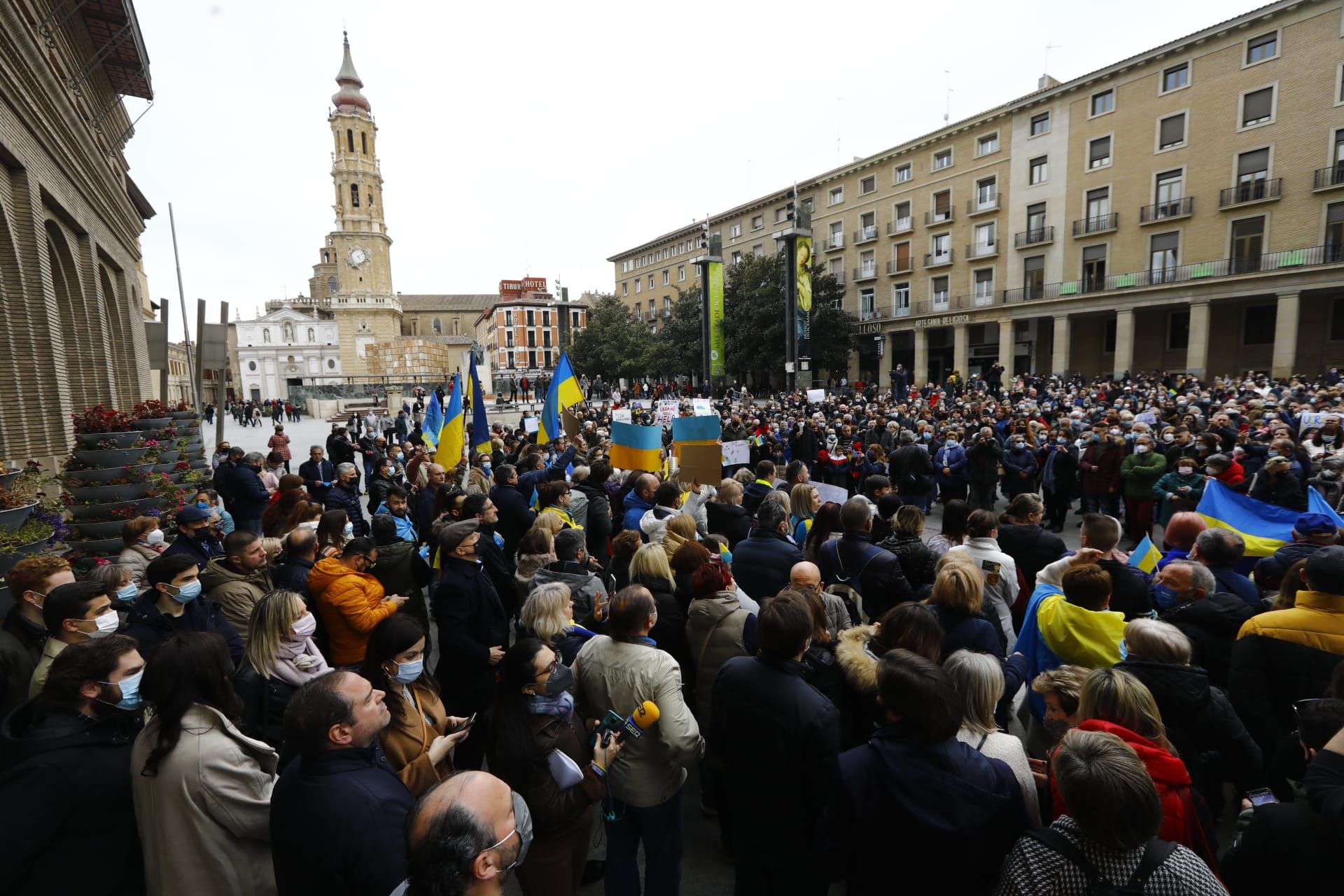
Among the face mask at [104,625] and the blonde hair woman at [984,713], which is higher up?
the face mask at [104,625]

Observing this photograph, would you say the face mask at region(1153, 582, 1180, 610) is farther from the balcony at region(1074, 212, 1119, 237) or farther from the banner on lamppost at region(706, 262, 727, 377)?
the balcony at region(1074, 212, 1119, 237)

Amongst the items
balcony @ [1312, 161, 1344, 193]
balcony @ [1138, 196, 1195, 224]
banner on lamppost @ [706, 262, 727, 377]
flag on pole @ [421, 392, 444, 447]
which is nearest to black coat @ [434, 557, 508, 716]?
flag on pole @ [421, 392, 444, 447]

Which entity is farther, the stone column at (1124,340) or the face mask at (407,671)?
the stone column at (1124,340)

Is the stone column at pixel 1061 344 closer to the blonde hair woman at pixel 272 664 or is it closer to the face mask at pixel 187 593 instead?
the blonde hair woman at pixel 272 664

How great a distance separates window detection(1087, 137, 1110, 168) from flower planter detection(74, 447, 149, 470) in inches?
1524

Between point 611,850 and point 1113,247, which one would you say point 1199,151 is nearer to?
point 1113,247

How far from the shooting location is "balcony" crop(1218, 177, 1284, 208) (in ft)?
84.6

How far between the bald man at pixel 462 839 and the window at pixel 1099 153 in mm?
39200

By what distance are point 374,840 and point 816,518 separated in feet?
12.9

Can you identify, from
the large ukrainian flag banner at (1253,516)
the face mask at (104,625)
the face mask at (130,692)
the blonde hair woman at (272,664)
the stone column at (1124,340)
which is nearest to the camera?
the face mask at (130,692)

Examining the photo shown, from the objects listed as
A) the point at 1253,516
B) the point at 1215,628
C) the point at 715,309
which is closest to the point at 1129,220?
the point at 715,309

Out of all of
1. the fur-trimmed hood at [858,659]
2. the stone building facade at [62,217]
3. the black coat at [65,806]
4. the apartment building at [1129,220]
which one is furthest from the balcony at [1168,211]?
the black coat at [65,806]

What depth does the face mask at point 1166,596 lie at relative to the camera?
3.49 meters

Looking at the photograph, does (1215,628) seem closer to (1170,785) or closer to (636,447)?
(1170,785)
